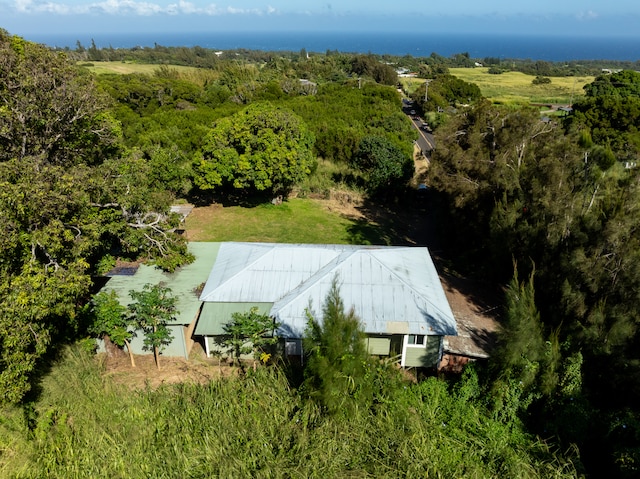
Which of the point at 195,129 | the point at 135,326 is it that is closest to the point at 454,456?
the point at 135,326

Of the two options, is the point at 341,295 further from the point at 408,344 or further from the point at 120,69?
the point at 120,69

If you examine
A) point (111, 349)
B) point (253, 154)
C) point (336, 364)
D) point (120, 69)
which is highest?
point (120, 69)

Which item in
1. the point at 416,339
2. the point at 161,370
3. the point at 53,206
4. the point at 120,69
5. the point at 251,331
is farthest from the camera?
the point at 120,69

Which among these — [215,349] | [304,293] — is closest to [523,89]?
[304,293]

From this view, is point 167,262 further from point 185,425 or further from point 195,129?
point 195,129

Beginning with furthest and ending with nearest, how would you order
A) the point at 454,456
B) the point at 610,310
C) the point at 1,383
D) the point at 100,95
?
the point at 100,95 → the point at 610,310 → the point at 454,456 → the point at 1,383

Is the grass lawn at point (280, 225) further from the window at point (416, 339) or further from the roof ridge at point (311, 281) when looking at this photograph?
the window at point (416, 339)
